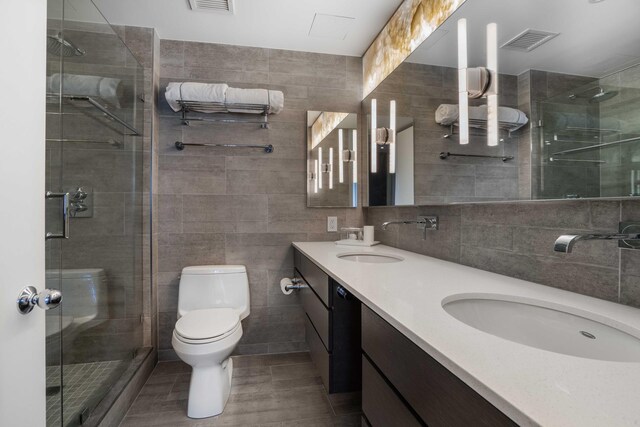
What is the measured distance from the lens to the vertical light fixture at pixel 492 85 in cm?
109

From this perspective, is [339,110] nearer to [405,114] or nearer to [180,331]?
[405,114]

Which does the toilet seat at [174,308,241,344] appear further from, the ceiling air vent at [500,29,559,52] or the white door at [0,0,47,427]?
the ceiling air vent at [500,29,559,52]

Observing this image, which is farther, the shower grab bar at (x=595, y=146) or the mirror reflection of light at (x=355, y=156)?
the mirror reflection of light at (x=355, y=156)

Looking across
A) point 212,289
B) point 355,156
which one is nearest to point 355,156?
point 355,156

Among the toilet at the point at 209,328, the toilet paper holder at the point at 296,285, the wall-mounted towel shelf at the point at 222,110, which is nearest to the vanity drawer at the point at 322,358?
the toilet paper holder at the point at 296,285

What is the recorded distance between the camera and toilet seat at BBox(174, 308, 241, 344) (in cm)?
154

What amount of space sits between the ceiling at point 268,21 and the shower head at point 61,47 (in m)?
0.73

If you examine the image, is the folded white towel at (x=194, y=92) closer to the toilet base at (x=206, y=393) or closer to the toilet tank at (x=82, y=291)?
the toilet tank at (x=82, y=291)

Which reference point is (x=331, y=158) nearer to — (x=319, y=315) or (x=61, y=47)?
(x=319, y=315)

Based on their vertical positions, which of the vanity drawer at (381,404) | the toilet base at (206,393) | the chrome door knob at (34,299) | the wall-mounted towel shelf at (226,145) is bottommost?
the toilet base at (206,393)

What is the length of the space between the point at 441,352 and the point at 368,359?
18.9 inches

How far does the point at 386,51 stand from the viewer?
2.03 metres

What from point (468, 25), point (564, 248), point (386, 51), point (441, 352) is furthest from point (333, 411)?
point (386, 51)

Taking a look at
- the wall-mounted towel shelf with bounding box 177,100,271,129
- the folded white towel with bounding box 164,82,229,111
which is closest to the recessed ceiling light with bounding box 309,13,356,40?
the wall-mounted towel shelf with bounding box 177,100,271,129
